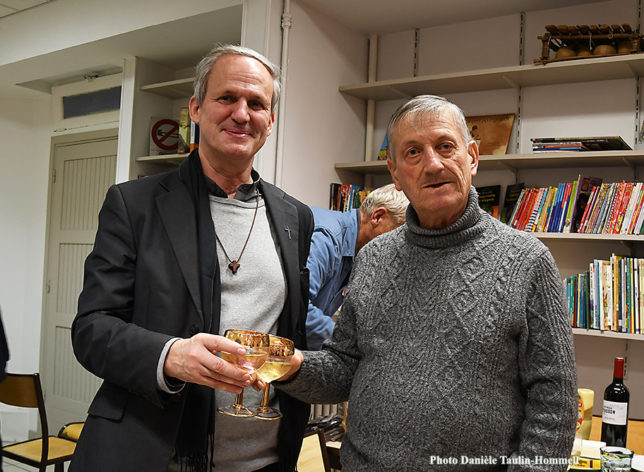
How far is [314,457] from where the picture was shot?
2438 mm

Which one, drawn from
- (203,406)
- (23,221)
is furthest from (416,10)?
(23,221)

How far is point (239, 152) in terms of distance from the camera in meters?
1.42

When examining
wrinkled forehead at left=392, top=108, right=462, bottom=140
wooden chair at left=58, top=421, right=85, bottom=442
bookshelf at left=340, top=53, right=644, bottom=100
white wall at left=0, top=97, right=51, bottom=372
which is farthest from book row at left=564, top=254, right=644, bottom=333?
white wall at left=0, top=97, right=51, bottom=372

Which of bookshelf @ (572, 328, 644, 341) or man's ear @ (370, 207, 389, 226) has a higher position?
man's ear @ (370, 207, 389, 226)

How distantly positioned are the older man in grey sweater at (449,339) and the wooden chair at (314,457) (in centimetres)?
94

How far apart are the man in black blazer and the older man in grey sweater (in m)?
0.19

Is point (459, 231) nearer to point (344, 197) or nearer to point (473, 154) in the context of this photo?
point (473, 154)

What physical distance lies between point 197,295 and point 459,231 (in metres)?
0.55

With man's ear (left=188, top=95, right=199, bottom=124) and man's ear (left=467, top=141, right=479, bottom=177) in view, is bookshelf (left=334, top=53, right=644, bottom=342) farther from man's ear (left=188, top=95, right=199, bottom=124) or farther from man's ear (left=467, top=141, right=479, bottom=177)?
man's ear (left=188, top=95, right=199, bottom=124)

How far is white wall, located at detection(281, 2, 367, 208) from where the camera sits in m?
3.59

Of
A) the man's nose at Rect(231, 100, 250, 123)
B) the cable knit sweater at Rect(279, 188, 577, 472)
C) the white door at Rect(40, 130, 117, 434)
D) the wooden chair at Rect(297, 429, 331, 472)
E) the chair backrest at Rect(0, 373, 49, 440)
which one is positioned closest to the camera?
the cable knit sweater at Rect(279, 188, 577, 472)

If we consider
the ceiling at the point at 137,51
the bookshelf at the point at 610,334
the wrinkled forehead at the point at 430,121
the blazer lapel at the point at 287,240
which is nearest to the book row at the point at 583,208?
the bookshelf at the point at 610,334

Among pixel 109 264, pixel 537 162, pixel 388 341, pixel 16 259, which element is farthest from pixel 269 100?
pixel 16 259

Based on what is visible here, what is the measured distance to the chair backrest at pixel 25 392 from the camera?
2.97 meters
